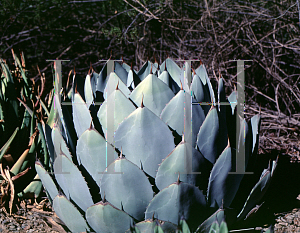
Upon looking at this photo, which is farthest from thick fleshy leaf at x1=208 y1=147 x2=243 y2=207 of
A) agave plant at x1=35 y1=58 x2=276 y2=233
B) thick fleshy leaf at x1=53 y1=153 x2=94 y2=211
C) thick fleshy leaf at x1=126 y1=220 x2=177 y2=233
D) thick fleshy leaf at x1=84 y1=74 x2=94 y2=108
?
thick fleshy leaf at x1=84 y1=74 x2=94 y2=108

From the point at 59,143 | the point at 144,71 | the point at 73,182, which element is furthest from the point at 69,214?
the point at 144,71

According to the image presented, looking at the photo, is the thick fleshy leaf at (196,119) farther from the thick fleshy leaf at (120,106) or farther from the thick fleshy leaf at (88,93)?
the thick fleshy leaf at (88,93)

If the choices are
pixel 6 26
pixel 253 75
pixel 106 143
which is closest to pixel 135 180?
pixel 106 143

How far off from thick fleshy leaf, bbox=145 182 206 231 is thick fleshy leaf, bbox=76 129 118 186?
0.17 meters

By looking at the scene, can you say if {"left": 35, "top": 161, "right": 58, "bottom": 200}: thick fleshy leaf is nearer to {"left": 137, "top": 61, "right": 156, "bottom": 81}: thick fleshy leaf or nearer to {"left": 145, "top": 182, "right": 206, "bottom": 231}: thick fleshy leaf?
{"left": 145, "top": 182, "right": 206, "bottom": 231}: thick fleshy leaf

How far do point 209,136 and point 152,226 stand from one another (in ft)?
0.95

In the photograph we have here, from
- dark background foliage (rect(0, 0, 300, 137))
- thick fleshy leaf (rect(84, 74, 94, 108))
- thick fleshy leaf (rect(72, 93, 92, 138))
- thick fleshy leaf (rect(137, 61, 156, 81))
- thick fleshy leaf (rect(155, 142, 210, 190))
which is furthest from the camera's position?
dark background foliage (rect(0, 0, 300, 137))

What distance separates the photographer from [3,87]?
60.4 inches

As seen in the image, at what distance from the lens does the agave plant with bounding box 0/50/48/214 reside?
1314 mm

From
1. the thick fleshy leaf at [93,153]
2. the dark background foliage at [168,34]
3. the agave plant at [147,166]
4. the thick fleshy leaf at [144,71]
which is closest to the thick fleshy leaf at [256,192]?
the agave plant at [147,166]

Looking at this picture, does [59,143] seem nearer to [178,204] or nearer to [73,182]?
Answer: [73,182]

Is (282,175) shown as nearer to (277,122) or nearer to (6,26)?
(277,122)

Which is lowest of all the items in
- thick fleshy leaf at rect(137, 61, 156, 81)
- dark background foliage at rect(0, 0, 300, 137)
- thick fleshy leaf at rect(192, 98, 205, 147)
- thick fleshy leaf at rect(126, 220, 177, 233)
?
thick fleshy leaf at rect(126, 220, 177, 233)

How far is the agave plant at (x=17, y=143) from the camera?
131 centimetres
